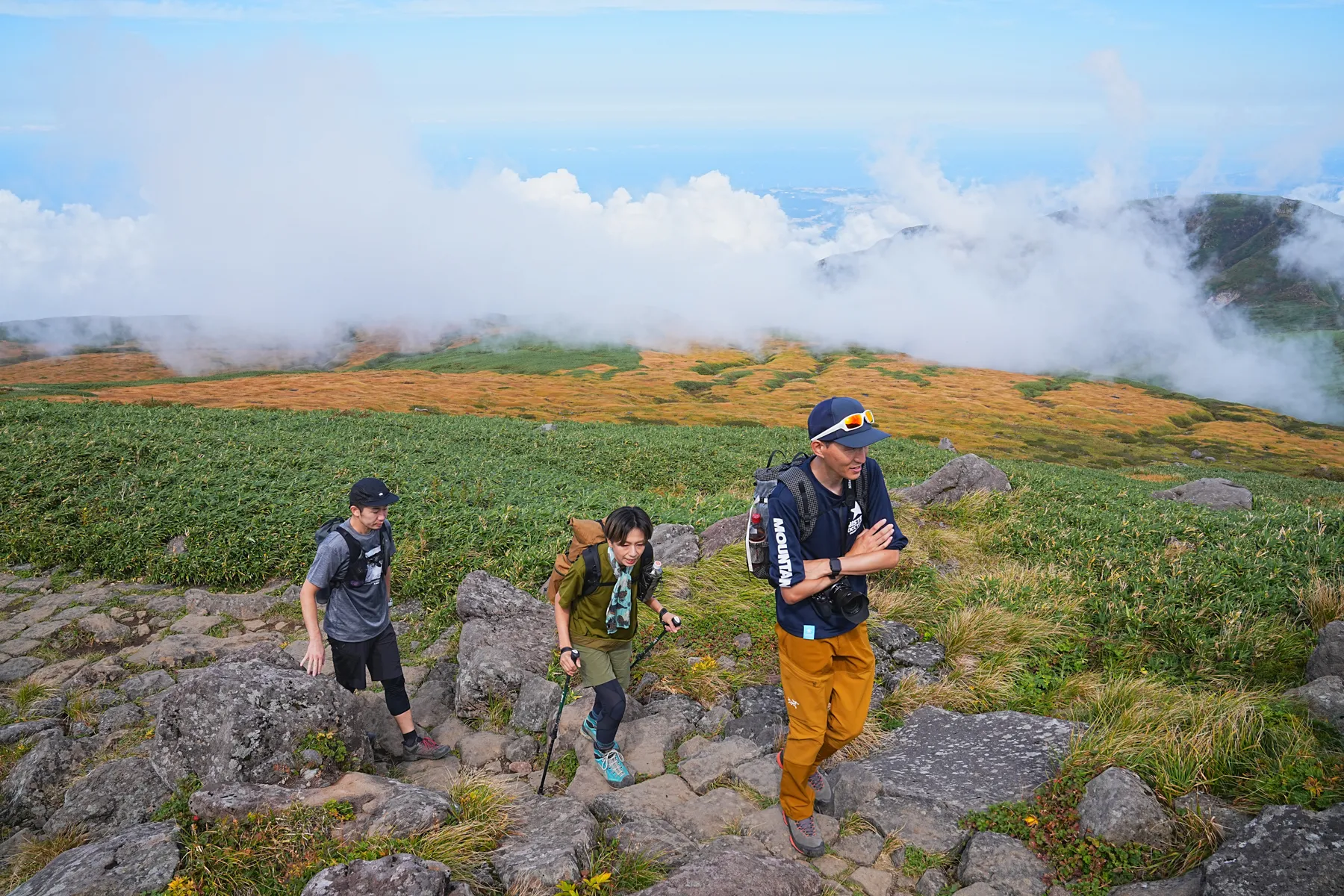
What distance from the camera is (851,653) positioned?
5.82m

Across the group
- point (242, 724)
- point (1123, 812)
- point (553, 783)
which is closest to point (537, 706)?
point (553, 783)

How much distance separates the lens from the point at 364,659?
743 centimetres

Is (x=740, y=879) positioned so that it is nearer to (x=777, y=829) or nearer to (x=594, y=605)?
(x=777, y=829)

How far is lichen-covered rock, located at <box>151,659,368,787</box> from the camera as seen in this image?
6195 millimetres

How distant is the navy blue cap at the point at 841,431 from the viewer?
5145 millimetres

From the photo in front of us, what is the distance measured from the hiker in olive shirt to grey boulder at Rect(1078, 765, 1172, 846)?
149 inches

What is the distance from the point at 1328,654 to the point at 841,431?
696cm

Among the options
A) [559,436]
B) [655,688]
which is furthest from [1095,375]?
[655,688]

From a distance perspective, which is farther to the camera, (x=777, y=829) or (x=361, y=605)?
(x=361, y=605)

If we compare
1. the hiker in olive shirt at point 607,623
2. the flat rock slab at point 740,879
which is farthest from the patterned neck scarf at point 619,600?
the flat rock slab at point 740,879

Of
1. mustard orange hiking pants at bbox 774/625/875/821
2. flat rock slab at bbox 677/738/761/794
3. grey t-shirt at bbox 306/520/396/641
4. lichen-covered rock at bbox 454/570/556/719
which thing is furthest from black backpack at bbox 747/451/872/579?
lichen-covered rock at bbox 454/570/556/719

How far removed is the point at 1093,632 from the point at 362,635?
910cm

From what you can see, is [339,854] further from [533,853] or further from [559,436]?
[559,436]

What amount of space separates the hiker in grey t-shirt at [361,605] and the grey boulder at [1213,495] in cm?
2146
